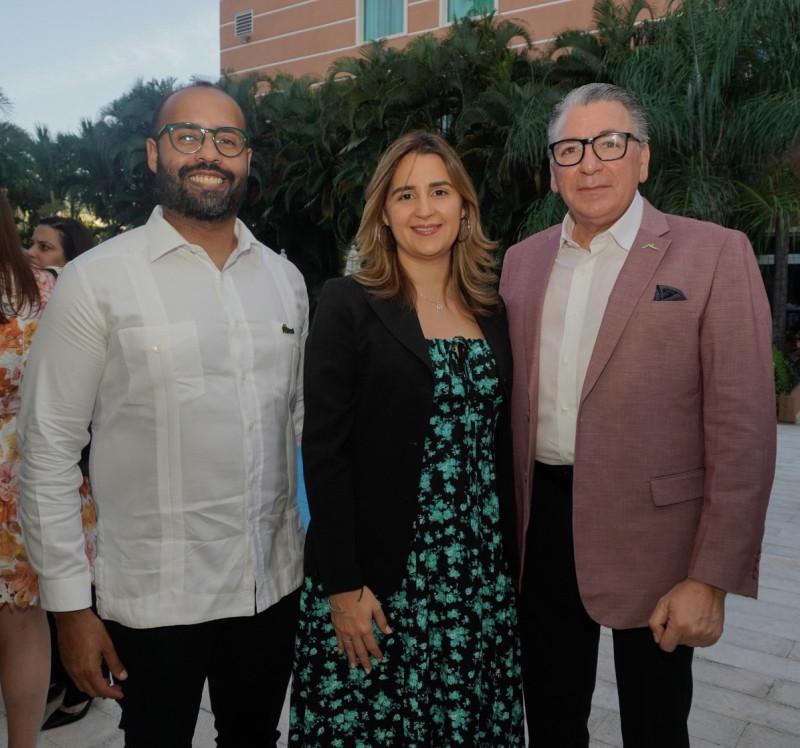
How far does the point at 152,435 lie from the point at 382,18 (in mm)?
17905

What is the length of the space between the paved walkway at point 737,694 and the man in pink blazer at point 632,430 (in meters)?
0.93

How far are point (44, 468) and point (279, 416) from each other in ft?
1.88

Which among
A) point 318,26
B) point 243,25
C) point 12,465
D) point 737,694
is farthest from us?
point 243,25

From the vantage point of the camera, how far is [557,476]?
2.07 meters

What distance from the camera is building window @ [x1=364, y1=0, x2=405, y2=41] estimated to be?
17.2 m

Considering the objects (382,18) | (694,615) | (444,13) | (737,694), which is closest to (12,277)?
(694,615)

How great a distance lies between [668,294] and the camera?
6.15ft

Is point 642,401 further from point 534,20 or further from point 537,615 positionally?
point 534,20

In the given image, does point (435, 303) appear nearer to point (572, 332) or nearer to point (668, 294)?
point (572, 332)

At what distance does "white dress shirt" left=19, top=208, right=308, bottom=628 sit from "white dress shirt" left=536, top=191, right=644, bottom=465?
769 mm

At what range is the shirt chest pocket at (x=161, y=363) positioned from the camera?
69.4 inches

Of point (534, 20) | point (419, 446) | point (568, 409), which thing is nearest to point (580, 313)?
point (568, 409)

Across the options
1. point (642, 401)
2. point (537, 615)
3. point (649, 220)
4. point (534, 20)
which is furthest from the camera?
point (534, 20)

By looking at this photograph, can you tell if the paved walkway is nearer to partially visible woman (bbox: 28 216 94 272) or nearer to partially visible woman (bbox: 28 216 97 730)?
partially visible woman (bbox: 28 216 97 730)
